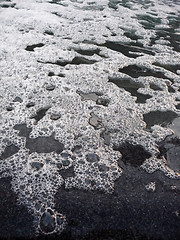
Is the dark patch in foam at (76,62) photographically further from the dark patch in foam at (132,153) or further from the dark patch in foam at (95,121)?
the dark patch in foam at (132,153)

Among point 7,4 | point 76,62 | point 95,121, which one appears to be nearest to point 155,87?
point 95,121

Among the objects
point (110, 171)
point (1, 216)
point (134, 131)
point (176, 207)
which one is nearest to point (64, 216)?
point (1, 216)

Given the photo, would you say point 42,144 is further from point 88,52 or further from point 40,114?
point 88,52

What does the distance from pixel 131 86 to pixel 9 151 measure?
87.3 inches

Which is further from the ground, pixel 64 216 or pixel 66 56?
pixel 66 56

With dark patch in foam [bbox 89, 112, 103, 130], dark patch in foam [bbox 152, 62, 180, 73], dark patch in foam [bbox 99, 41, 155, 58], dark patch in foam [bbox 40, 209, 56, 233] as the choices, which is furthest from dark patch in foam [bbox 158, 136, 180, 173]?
dark patch in foam [bbox 99, 41, 155, 58]

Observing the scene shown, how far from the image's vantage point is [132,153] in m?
2.49

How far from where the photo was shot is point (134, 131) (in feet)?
9.07

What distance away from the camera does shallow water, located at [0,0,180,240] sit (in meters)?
1.88

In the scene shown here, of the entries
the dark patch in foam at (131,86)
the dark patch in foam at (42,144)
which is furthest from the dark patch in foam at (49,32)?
the dark patch in foam at (42,144)

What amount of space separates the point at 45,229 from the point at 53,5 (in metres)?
7.41

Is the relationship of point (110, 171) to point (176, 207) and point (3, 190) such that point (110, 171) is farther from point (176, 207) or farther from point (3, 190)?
point (3, 190)

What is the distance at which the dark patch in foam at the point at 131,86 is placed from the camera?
135 inches

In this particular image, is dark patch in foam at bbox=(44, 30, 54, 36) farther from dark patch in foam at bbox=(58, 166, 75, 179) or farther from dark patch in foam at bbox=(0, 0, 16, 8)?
dark patch in foam at bbox=(58, 166, 75, 179)
